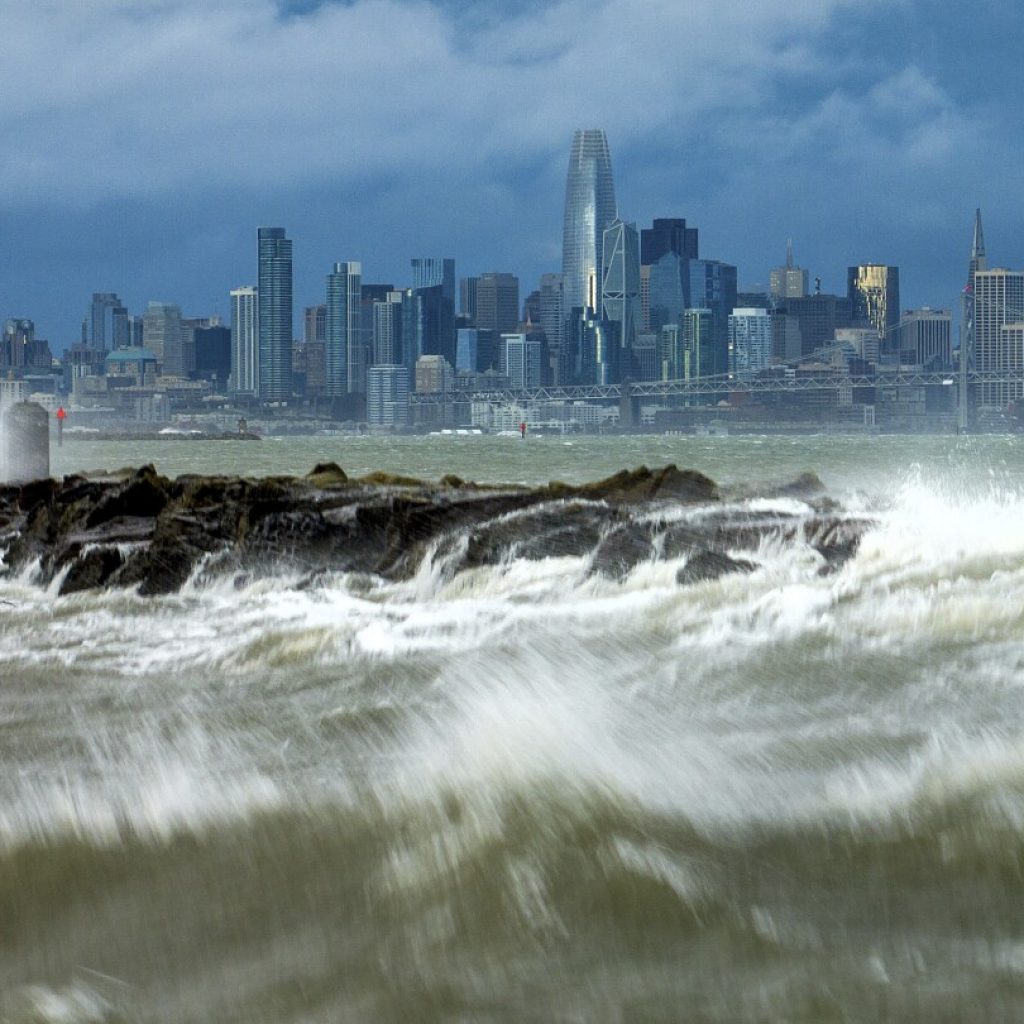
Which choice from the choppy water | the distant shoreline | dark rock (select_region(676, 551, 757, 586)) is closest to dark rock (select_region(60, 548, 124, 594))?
the choppy water

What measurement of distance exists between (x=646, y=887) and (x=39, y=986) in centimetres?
151

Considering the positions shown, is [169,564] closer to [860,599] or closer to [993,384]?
[860,599]

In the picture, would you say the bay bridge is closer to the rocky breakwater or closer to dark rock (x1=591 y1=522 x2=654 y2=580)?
the rocky breakwater

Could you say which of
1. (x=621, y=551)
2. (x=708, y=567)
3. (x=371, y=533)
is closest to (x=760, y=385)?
(x=371, y=533)

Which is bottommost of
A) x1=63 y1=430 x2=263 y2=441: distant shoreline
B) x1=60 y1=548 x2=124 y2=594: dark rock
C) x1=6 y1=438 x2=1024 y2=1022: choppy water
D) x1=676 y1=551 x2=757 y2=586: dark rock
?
x1=6 y1=438 x2=1024 y2=1022: choppy water

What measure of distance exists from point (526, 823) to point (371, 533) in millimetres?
8431

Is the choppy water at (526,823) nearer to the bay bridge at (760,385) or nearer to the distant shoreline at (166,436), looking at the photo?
the bay bridge at (760,385)

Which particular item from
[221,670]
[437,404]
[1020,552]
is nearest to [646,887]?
[221,670]

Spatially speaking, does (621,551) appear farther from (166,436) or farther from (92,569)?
(166,436)

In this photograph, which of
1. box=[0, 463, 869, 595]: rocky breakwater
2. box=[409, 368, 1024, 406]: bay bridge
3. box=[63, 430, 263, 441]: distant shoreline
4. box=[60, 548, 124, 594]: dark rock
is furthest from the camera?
box=[63, 430, 263, 441]: distant shoreline

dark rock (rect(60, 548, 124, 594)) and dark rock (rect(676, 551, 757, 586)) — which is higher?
dark rock (rect(676, 551, 757, 586))

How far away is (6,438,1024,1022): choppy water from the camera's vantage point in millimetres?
3234

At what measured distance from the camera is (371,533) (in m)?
12.6

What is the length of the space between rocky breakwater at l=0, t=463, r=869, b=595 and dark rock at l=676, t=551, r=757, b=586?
0.01m
